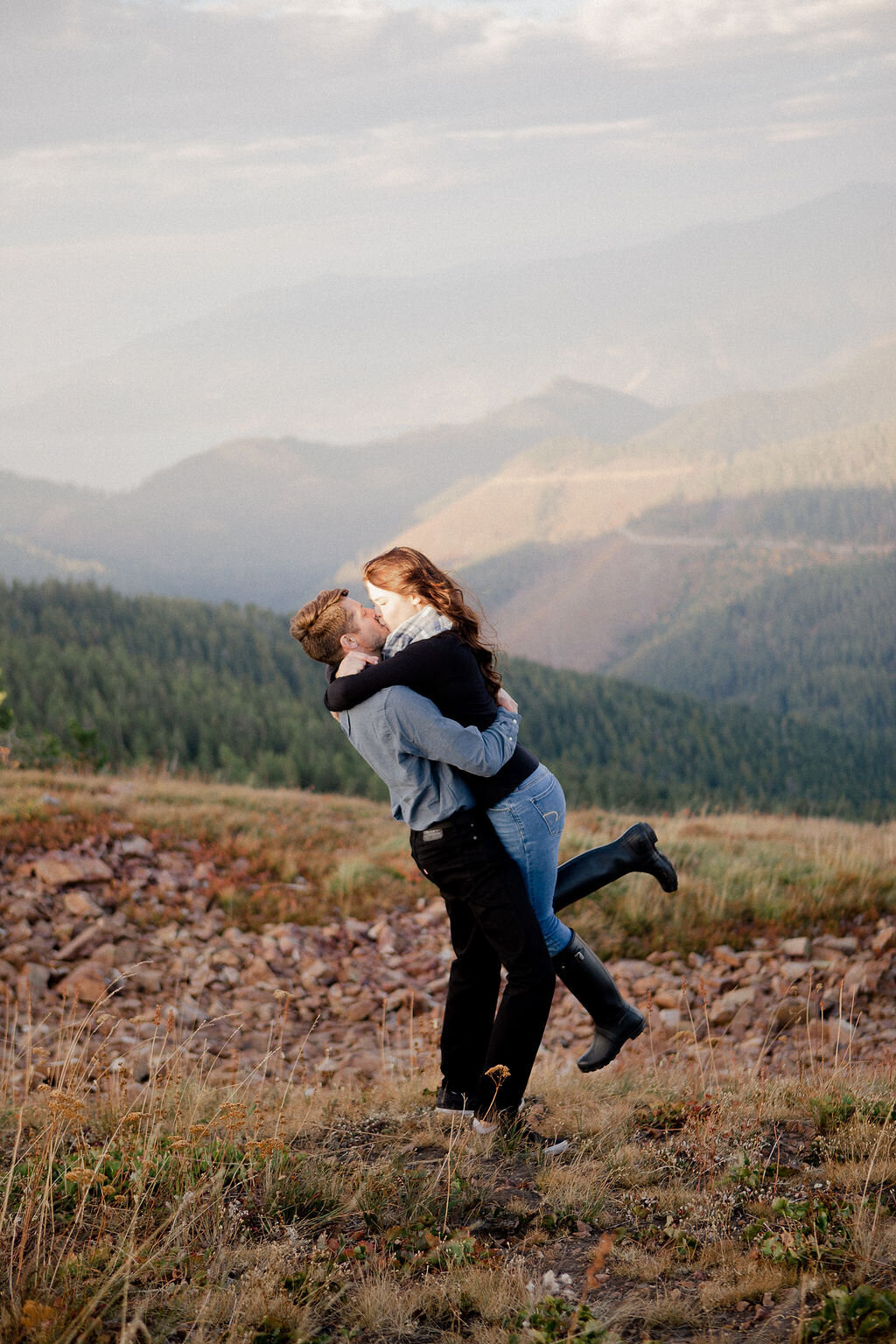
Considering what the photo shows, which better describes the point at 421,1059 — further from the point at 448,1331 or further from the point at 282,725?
the point at 282,725

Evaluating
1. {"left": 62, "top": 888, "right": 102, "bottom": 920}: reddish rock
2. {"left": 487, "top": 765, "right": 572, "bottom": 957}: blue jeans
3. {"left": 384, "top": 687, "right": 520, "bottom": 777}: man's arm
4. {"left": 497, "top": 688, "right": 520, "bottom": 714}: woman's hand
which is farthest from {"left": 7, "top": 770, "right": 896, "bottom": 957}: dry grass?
{"left": 384, "top": 687, "right": 520, "bottom": 777}: man's arm

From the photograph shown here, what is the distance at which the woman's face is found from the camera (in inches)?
145

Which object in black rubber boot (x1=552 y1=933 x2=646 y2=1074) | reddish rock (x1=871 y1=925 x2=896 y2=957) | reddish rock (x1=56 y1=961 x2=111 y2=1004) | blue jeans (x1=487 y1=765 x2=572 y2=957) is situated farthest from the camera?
reddish rock (x1=871 y1=925 x2=896 y2=957)

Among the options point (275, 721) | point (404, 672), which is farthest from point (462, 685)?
point (275, 721)

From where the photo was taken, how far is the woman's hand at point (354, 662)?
3619 millimetres

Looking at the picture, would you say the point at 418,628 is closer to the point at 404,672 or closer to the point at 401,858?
the point at 404,672

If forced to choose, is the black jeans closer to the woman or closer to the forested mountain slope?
the woman

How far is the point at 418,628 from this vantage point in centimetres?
363

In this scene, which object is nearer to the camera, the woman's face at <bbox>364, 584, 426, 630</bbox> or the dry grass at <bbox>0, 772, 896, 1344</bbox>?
the dry grass at <bbox>0, 772, 896, 1344</bbox>

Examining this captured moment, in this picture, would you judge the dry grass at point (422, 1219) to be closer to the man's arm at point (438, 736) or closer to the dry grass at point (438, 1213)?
the dry grass at point (438, 1213)

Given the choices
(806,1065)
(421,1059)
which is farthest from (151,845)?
(806,1065)

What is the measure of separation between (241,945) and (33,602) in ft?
152

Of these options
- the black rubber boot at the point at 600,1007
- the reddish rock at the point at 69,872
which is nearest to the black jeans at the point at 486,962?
the black rubber boot at the point at 600,1007

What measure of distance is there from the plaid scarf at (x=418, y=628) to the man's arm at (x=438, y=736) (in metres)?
0.20
